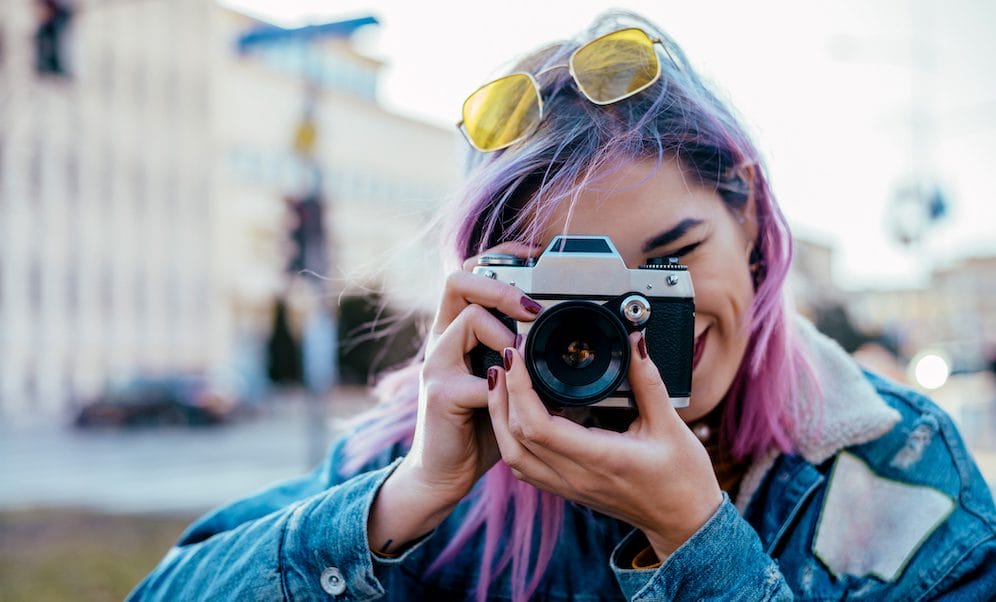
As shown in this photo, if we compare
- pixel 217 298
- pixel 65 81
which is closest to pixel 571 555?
pixel 65 81

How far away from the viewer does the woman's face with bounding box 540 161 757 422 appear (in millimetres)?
1384

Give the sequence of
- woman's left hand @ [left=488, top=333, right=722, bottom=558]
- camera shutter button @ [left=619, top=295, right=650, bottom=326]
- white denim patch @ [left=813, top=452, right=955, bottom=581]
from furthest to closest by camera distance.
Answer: white denim patch @ [left=813, top=452, right=955, bottom=581] < camera shutter button @ [left=619, top=295, right=650, bottom=326] < woman's left hand @ [left=488, top=333, right=722, bottom=558]

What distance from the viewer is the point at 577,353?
1.27 m

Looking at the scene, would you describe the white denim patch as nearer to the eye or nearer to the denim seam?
the denim seam

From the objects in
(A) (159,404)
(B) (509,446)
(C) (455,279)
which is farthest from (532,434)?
(A) (159,404)

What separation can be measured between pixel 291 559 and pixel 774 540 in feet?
2.49

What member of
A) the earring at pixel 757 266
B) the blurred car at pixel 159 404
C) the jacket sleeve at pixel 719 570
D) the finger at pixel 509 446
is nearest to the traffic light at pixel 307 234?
the earring at pixel 757 266

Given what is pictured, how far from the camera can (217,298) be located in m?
30.8

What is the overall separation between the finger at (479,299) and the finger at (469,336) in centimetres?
2

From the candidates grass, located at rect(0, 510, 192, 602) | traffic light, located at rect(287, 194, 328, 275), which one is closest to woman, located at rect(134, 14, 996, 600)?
grass, located at rect(0, 510, 192, 602)

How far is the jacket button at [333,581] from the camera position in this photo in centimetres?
136

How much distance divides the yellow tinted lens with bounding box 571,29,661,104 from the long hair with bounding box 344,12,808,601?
0.03 metres

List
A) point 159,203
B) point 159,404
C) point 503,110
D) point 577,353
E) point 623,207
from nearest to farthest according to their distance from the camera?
point 577,353
point 623,207
point 503,110
point 159,404
point 159,203

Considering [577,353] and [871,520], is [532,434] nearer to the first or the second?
[577,353]
